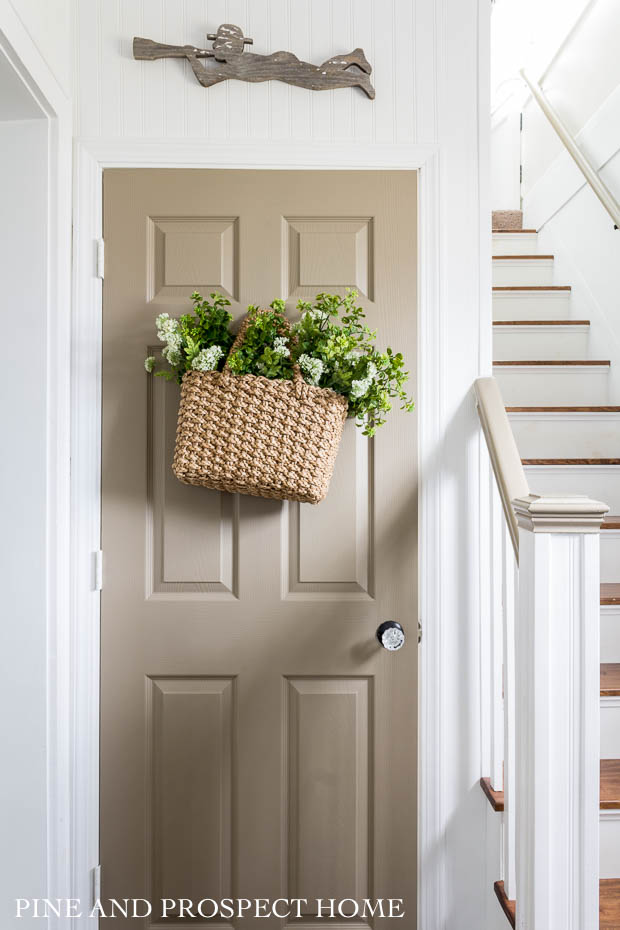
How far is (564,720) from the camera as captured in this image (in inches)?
37.0

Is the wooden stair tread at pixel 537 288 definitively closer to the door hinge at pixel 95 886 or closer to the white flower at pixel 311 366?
the white flower at pixel 311 366

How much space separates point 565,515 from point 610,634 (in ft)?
2.79

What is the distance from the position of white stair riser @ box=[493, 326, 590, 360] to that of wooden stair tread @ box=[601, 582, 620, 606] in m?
0.97

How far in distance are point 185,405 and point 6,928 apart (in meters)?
1.19

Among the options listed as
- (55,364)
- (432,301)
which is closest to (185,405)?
(55,364)

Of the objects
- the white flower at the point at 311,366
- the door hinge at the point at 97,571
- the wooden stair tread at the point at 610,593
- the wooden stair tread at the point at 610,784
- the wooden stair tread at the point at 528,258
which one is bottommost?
the wooden stair tread at the point at 610,784

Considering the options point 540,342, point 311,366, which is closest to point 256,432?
point 311,366

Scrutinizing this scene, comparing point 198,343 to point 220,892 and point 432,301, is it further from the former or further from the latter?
point 220,892

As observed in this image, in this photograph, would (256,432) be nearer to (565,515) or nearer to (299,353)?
(299,353)

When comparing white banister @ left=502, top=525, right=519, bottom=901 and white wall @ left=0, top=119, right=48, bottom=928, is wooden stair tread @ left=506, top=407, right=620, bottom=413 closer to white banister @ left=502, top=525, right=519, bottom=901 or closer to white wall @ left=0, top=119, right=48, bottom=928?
white banister @ left=502, top=525, right=519, bottom=901

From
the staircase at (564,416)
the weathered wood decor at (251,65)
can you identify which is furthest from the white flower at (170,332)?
the staircase at (564,416)

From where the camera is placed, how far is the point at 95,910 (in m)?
1.48

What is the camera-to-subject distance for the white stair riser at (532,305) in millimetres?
2492

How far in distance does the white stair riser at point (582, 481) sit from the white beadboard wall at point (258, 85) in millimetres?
973
